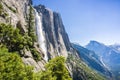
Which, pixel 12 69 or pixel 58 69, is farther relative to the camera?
pixel 58 69

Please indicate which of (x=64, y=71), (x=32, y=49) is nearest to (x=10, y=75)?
(x=64, y=71)

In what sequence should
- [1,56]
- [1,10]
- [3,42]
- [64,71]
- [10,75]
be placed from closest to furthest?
[10,75]
[1,56]
[64,71]
[3,42]
[1,10]

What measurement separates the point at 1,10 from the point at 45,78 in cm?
4870

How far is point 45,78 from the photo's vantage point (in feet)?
233

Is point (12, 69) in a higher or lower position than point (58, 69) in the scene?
lower

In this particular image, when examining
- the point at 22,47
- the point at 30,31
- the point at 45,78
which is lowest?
the point at 45,78

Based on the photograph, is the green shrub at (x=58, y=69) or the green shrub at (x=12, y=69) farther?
the green shrub at (x=58, y=69)

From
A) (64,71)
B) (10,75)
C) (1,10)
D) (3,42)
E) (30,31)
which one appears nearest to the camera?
(10,75)

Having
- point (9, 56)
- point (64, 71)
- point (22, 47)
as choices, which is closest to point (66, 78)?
point (64, 71)

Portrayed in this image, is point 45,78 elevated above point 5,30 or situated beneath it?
situated beneath

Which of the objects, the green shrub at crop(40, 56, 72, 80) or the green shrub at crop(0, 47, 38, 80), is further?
the green shrub at crop(40, 56, 72, 80)

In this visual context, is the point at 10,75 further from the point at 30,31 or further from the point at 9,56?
the point at 30,31

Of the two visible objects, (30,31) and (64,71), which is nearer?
(64,71)

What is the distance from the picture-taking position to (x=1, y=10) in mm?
110812
